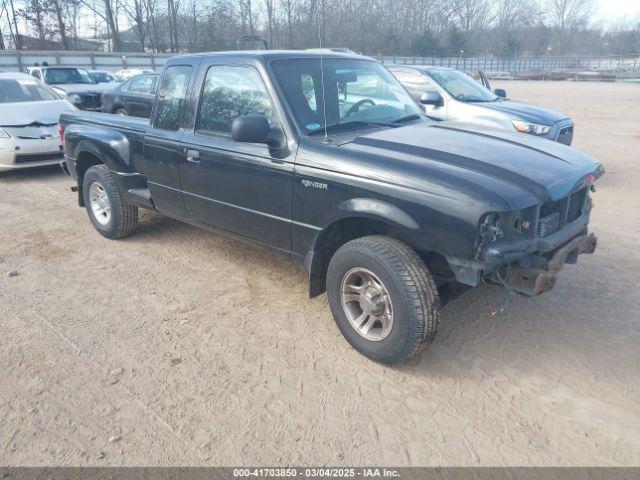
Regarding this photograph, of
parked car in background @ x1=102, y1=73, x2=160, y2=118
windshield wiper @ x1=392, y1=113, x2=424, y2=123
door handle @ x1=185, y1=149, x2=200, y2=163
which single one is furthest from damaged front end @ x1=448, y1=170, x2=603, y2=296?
parked car in background @ x1=102, y1=73, x2=160, y2=118

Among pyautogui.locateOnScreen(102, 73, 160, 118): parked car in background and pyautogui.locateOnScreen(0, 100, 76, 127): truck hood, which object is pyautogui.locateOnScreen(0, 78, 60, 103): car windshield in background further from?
pyautogui.locateOnScreen(102, 73, 160, 118): parked car in background

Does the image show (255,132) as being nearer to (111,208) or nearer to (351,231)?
(351,231)

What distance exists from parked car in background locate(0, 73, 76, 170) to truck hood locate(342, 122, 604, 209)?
6977 mm

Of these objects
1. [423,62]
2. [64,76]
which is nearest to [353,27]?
[423,62]

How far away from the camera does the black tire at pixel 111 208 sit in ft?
17.6

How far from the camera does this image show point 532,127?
759 cm

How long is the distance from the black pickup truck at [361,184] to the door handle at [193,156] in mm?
13

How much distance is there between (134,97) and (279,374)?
402 inches

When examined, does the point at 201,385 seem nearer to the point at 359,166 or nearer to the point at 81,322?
the point at 81,322

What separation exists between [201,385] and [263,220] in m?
1.33

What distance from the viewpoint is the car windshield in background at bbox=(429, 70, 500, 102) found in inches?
339

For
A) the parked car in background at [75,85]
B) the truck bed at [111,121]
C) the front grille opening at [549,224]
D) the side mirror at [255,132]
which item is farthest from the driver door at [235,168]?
the parked car in background at [75,85]

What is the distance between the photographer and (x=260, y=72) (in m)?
3.77

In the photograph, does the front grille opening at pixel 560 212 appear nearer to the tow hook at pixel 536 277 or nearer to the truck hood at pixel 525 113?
the tow hook at pixel 536 277
